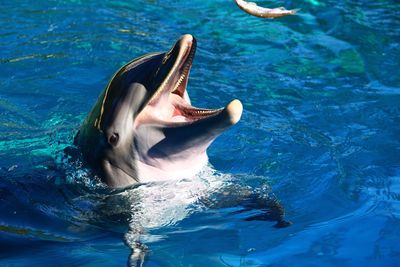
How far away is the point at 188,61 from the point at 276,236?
61.4 inches

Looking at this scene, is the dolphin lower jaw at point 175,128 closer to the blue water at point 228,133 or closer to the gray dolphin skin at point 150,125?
the gray dolphin skin at point 150,125

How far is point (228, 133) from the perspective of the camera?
7.14 m

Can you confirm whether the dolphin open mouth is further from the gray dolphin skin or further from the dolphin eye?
the dolphin eye

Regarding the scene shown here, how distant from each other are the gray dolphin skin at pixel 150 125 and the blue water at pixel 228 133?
0.70ft

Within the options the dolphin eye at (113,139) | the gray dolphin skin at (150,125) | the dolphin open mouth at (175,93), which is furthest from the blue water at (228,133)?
the dolphin open mouth at (175,93)

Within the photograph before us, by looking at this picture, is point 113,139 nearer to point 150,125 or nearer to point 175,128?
point 150,125

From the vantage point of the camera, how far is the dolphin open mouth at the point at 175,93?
469cm

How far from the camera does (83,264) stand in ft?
16.2

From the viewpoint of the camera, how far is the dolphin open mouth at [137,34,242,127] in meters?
4.69

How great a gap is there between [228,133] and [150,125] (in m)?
2.39

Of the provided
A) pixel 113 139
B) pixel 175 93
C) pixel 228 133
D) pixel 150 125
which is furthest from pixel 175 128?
pixel 228 133

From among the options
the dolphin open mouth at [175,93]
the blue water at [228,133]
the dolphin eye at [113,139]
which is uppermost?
the dolphin open mouth at [175,93]

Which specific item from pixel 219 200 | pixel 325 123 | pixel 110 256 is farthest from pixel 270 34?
pixel 110 256

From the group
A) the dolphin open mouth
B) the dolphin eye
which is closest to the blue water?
the dolphin eye
